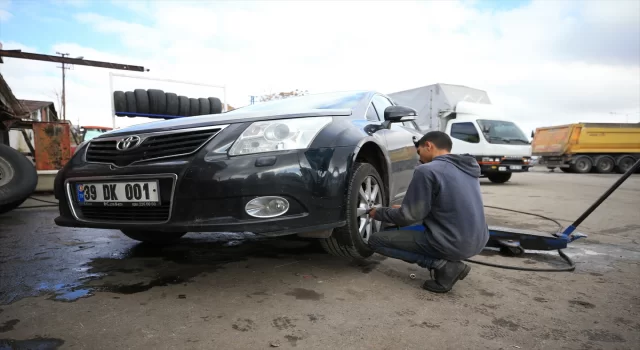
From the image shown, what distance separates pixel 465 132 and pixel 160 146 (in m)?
9.92

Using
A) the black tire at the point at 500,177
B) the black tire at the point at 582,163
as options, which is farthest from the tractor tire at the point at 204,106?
the black tire at the point at 582,163

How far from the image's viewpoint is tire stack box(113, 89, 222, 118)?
22.2 feet

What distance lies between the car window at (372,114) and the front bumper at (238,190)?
0.99 metres

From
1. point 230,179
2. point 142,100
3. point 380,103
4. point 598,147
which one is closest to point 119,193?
point 230,179

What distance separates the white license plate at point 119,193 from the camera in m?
2.08

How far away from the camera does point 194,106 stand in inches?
293

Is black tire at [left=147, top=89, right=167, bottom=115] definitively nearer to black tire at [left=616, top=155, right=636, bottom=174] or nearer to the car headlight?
the car headlight

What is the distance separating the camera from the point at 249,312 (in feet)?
6.21

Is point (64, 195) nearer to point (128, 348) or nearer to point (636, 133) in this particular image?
point (128, 348)

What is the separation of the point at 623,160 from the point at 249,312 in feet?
66.6

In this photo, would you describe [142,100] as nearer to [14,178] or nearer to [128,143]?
[14,178]

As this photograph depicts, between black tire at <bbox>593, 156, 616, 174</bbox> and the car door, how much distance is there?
16909 mm

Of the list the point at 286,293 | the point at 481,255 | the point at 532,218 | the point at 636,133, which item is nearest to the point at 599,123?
the point at 636,133

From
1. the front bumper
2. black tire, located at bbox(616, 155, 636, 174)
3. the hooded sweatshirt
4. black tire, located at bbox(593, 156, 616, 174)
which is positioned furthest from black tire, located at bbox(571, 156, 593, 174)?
the front bumper
